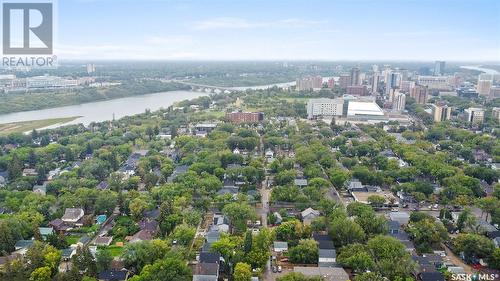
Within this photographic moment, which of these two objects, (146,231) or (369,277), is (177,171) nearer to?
(146,231)

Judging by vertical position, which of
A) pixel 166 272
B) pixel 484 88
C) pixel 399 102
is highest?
pixel 484 88

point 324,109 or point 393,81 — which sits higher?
point 393,81

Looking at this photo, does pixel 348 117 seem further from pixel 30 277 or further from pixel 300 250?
pixel 30 277

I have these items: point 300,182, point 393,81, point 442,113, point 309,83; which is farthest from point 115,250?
point 393,81

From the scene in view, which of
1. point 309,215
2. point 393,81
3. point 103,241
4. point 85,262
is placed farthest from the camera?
point 393,81

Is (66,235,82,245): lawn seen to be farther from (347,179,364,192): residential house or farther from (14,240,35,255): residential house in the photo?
(347,179,364,192): residential house

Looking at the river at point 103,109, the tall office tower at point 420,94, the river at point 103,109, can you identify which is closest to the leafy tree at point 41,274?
the river at point 103,109
